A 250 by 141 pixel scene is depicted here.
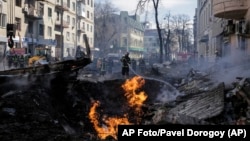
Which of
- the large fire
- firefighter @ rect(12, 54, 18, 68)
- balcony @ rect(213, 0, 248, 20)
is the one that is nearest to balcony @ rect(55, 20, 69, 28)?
firefighter @ rect(12, 54, 18, 68)

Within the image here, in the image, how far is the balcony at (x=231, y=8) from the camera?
19.1 meters

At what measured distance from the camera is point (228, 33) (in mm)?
22688

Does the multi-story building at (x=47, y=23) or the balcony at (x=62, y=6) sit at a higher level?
the balcony at (x=62, y=6)

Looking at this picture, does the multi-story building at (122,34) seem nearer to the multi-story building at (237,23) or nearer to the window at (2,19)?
the window at (2,19)

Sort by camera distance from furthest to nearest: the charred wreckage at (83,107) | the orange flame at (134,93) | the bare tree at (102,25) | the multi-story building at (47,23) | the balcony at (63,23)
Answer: the bare tree at (102,25) → the balcony at (63,23) → the multi-story building at (47,23) → the orange flame at (134,93) → the charred wreckage at (83,107)

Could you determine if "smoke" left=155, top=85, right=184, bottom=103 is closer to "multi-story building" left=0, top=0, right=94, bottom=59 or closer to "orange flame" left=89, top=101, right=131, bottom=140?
"orange flame" left=89, top=101, right=131, bottom=140

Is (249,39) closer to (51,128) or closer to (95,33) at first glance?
(51,128)

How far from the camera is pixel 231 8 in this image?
64.1 ft

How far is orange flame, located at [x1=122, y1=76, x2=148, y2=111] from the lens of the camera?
1505cm

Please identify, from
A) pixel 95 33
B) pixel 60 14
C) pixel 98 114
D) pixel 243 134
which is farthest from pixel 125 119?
pixel 95 33

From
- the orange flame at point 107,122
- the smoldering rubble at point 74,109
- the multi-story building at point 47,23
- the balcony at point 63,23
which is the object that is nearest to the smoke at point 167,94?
the smoldering rubble at point 74,109

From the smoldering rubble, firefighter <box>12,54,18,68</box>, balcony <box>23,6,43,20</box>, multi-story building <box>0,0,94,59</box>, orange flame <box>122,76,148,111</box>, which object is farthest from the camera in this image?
balcony <box>23,6,43,20</box>

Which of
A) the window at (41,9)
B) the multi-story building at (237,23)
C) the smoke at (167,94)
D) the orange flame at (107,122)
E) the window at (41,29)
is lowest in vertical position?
the orange flame at (107,122)

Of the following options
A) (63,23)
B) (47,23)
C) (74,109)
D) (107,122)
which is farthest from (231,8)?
(63,23)
